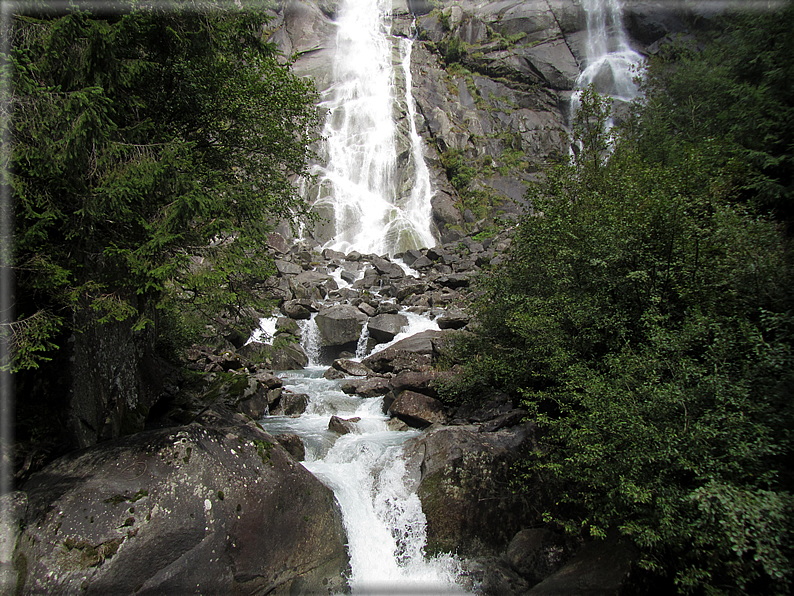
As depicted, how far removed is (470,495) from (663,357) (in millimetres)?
4045

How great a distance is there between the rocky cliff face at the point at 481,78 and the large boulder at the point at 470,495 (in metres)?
31.9

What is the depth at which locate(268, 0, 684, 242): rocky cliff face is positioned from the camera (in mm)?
44000

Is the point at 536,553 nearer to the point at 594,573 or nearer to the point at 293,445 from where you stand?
the point at 594,573

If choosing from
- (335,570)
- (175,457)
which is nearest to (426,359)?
(335,570)

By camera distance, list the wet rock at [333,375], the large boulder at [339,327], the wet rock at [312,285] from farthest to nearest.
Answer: the wet rock at [312,285], the large boulder at [339,327], the wet rock at [333,375]

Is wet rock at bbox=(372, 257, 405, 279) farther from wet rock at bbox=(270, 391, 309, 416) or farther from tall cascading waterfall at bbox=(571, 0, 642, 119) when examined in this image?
tall cascading waterfall at bbox=(571, 0, 642, 119)

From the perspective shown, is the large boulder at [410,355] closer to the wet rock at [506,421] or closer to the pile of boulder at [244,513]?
the pile of boulder at [244,513]

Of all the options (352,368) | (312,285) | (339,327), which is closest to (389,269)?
(312,285)

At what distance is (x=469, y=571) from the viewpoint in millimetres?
7168

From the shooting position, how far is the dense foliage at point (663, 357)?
473 cm

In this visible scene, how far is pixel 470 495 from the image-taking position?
7.67 meters

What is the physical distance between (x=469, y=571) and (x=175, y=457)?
5178mm

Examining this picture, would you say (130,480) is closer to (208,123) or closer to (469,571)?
(469,571)

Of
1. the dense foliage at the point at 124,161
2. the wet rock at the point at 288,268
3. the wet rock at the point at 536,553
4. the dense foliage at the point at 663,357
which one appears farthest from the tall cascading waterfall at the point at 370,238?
the dense foliage at the point at 124,161
